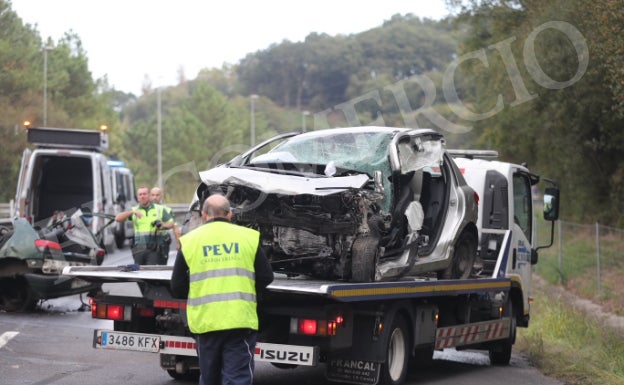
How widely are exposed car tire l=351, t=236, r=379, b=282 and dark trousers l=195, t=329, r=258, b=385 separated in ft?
8.35

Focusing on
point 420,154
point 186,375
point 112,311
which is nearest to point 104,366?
point 186,375

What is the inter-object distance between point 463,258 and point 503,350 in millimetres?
1667

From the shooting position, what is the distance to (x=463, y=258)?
11.3 m

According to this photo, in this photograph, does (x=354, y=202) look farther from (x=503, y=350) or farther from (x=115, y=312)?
(x=503, y=350)

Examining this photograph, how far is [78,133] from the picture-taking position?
2338cm

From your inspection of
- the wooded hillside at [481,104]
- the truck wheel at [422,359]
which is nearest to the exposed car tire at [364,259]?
the truck wheel at [422,359]

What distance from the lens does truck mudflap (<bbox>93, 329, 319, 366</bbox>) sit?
330 inches

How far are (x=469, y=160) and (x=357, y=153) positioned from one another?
331cm

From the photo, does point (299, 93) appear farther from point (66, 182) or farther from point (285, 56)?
point (66, 182)

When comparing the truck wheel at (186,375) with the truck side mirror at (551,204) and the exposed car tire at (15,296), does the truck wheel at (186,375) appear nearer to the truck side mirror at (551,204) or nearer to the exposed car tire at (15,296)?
the truck side mirror at (551,204)

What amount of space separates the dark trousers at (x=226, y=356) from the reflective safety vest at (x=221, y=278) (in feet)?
0.28

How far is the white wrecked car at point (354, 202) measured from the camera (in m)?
9.43

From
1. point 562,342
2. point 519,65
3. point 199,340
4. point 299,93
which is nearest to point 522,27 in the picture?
point 519,65

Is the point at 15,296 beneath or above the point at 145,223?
beneath
